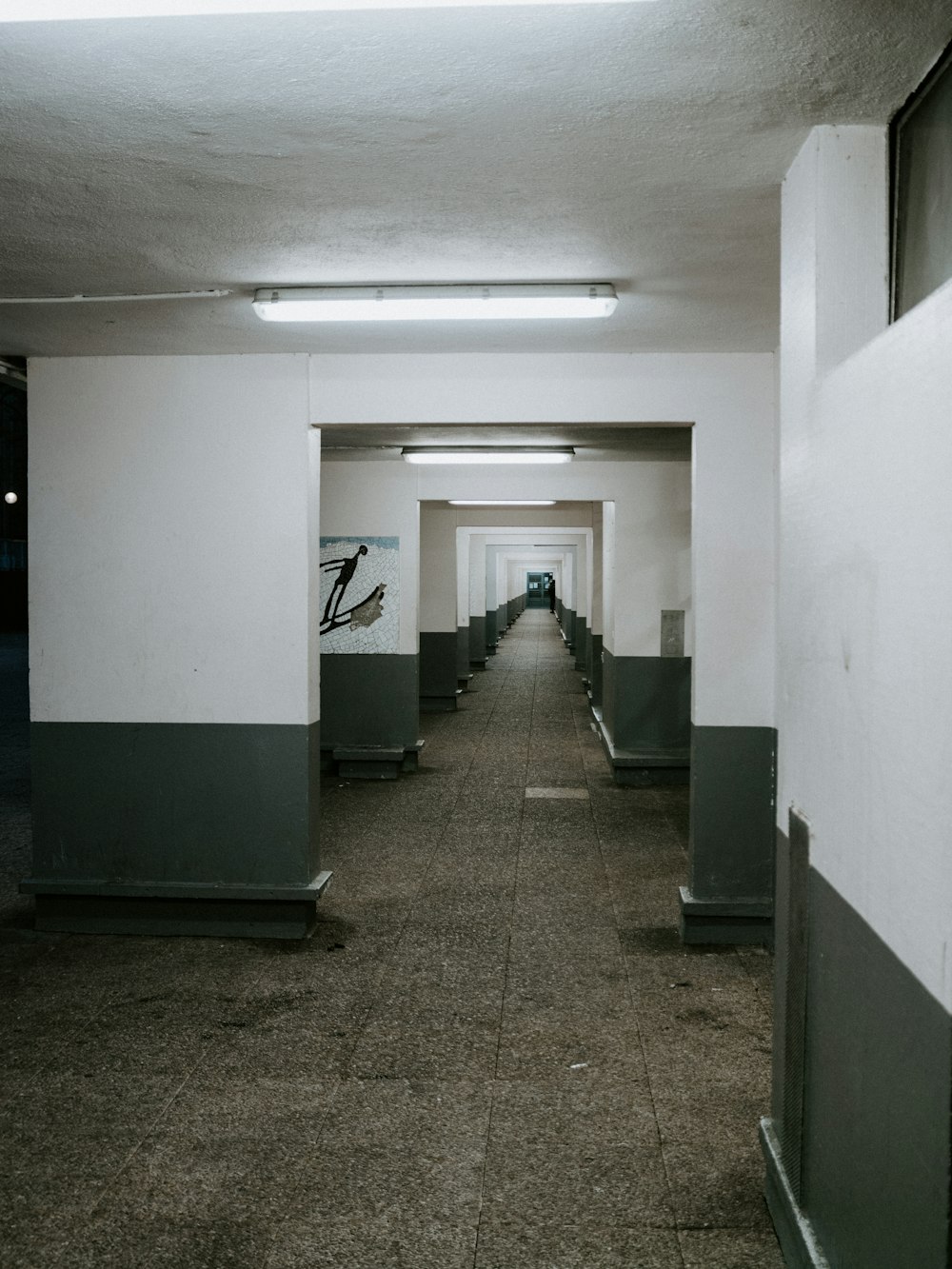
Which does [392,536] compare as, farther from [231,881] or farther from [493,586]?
[493,586]

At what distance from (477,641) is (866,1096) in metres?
20.5

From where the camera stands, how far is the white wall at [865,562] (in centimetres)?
198

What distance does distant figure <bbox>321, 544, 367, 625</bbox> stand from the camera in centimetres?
1084

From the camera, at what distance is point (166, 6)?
7.05 feet

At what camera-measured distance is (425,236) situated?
3854mm

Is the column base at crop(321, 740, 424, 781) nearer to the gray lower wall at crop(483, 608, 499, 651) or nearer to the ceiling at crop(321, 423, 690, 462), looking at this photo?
the ceiling at crop(321, 423, 690, 462)

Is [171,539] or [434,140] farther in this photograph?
[171,539]

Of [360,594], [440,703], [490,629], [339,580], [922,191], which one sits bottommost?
[440,703]

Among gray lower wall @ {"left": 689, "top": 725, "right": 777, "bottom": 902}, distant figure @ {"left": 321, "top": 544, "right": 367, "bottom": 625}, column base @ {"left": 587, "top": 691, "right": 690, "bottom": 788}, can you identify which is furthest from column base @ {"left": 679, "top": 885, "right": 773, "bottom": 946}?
distant figure @ {"left": 321, "top": 544, "right": 367, "bottom": 625}

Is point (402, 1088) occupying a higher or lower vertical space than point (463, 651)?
lower

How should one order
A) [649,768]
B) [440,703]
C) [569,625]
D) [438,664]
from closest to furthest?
[649,768]
[438,664]
[440,703]
[569,625]

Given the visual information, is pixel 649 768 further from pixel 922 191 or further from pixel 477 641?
pixel 477 641

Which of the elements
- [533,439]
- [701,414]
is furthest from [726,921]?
[533,439]

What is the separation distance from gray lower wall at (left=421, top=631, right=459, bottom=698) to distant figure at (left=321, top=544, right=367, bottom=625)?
425 centimetres
